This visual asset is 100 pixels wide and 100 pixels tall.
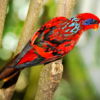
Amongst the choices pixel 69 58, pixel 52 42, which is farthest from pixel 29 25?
pixel 69 58

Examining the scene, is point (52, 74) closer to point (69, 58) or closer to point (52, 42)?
point (52, 42)

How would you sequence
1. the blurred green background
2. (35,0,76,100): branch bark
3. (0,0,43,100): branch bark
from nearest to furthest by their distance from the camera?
(35,0,76,100): branch bark, (0,0,43,100): branch bark, the blurred green background

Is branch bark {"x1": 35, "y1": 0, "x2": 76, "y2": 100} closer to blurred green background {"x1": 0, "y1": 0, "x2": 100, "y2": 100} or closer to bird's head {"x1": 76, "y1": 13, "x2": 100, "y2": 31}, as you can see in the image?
bird's head {"x1": 76, "y1": 13, "x2": 100, "y2": 31}

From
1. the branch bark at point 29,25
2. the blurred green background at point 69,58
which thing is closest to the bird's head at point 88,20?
the branch bark at point 29,25

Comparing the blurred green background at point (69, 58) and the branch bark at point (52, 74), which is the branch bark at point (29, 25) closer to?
the branch bark at point (52, 74)

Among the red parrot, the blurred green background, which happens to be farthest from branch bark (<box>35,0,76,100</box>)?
the blurred green background

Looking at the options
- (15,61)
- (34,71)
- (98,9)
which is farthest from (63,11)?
(34,71)

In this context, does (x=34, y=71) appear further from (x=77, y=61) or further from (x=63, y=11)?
(x=63, y=11)
